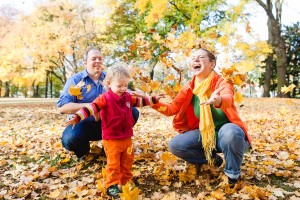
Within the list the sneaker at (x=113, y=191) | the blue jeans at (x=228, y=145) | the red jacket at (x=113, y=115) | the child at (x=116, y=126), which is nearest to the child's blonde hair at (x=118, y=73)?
the child at (x=116, y=126)

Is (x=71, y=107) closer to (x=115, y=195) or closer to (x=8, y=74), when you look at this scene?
(x=115, y=195)

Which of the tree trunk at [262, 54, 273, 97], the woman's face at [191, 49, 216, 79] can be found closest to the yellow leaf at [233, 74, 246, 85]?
the woman's face at [191, 49, 216, 79]

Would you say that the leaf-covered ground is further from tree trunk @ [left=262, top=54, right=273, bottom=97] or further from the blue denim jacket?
tree trunk @ [left=262, top=54, right=273, bottom=97]

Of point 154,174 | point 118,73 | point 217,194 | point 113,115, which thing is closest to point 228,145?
point 217,194

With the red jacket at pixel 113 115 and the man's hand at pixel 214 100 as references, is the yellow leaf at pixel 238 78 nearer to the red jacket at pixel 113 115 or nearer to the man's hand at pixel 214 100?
the man's hand at pixel 214 100

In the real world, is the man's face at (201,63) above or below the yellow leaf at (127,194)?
above

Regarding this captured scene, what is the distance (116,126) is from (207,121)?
85cm

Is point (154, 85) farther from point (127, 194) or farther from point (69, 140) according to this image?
point (127, 194)

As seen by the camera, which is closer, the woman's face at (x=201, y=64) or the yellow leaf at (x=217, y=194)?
the yellow leaf at (x=217, y=194)

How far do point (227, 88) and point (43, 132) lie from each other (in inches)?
184

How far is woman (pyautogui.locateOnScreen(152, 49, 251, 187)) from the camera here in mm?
2615

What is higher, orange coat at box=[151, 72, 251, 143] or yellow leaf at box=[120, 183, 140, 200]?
orange coat at box=[151, 72, 251, 143]

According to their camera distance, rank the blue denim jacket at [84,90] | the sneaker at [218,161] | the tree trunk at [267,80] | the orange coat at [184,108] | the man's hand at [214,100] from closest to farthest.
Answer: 1. the man's hand at [214,100]
2. the orange coat at [184,108]
3. the sneaker at [218,161]
4. the blue denim jacket at [84,90]
5. the tree trunk at [267,80]

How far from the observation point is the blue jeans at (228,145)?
2584 millimetres
